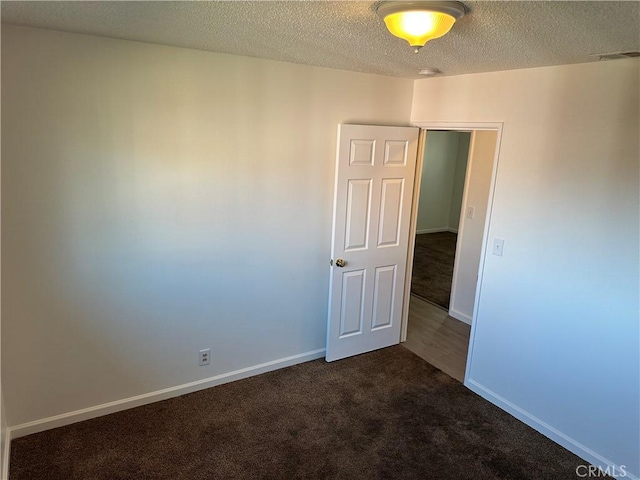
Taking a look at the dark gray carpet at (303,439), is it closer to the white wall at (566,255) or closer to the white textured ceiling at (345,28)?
the white wall at (566,255)

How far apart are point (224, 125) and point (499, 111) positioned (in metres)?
1.82

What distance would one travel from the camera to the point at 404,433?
2783mm

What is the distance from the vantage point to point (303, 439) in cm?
269

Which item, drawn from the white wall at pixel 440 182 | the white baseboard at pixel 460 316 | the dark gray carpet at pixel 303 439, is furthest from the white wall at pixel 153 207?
the white wall at pixel 440 182

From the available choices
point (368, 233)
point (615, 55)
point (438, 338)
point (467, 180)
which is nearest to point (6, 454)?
point (368, 233)

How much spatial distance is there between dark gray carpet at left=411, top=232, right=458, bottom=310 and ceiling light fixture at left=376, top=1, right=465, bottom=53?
3696 mm

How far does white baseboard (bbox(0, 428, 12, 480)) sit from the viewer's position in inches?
87.8

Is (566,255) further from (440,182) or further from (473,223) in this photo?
(440,182)

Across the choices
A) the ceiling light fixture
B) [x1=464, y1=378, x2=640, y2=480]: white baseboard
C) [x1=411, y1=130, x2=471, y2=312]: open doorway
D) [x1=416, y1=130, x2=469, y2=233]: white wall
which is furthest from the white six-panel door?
[x1=416, y1=130, x2=469, y2=233]: white wall

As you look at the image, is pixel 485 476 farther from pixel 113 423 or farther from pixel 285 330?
pixel 113 423

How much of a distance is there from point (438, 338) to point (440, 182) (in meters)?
4.82

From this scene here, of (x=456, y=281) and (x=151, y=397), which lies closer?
(x=151, y=397)

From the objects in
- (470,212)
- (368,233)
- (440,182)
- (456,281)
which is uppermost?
(440,182)

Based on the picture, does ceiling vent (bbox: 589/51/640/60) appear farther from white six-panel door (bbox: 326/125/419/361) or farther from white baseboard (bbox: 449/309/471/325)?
white baseboard (bbox: 449/309/471/325)
